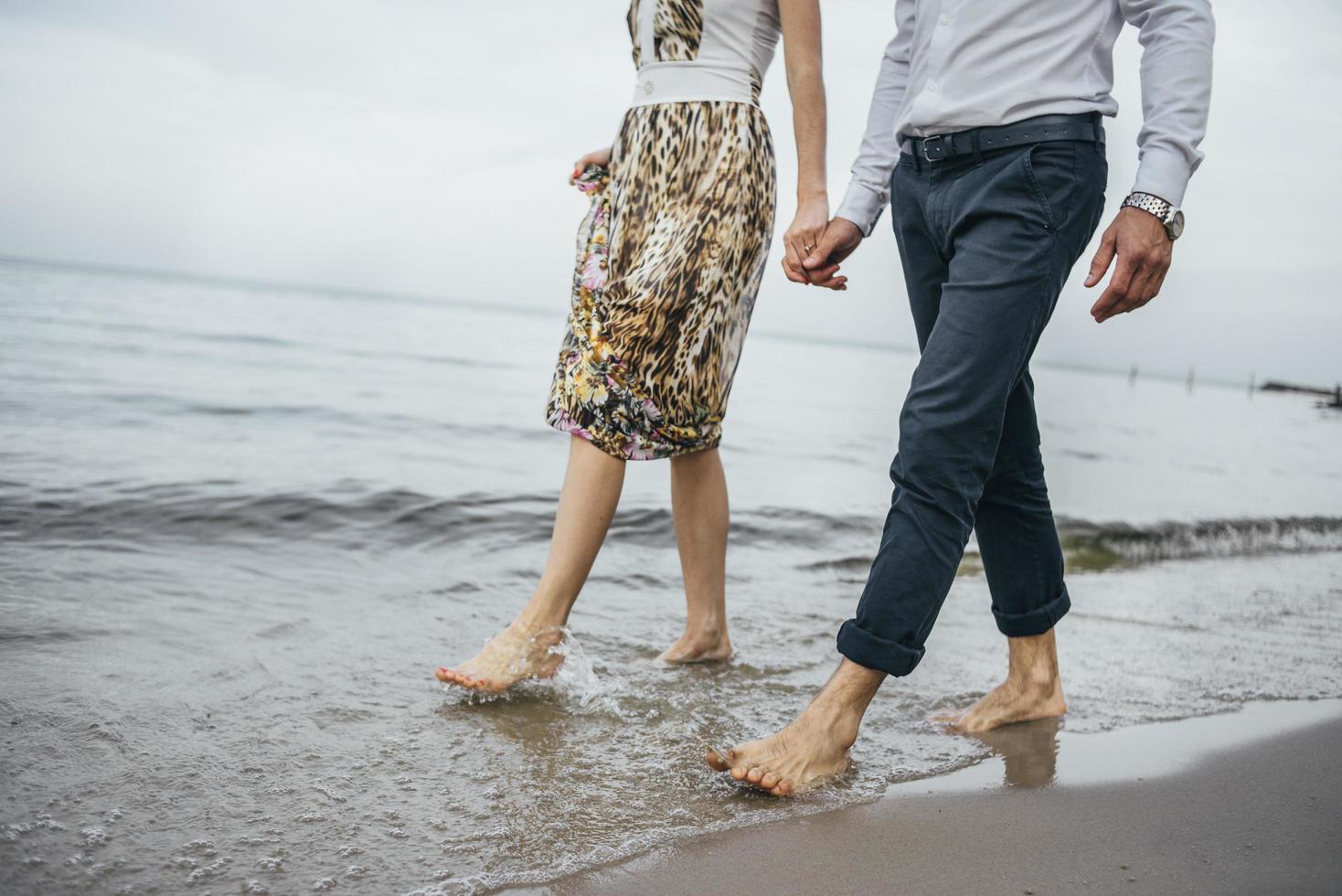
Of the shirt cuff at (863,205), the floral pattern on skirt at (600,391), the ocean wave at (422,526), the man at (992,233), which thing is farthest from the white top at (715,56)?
the ocean wave at (422,526)

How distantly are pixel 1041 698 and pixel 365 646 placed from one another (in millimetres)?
1798

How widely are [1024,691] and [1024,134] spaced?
4.17 feet

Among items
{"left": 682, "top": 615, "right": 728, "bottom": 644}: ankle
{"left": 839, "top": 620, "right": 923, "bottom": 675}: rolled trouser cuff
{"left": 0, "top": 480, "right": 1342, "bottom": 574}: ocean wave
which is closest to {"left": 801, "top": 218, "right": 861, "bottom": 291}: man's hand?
{"left": 839, "top": 620, "right": 923, "bottom": 675}: rolled trouser cuff

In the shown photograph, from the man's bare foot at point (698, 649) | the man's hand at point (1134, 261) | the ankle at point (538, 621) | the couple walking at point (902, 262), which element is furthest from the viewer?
the man's bare foot at point (698, 649)

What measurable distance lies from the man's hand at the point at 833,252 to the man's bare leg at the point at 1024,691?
96cm

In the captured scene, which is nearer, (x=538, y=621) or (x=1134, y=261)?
(x=1134, y=261)

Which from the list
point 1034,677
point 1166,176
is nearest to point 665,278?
point 1166,176

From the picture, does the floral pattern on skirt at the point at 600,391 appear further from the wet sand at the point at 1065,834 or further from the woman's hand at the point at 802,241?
the wet sand at the point at 1065,834

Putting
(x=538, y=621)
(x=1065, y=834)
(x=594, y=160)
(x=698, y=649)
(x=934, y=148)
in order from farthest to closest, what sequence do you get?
(x=698, y=649), (x=594, y=160), (x=538, y=621), (x=934, y=148), (x=1065, y=834)

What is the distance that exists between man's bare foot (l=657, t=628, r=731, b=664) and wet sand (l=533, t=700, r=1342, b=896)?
2.79ft

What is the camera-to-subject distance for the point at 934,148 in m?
1.92

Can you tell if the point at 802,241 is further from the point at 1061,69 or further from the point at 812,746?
the point at 812,746

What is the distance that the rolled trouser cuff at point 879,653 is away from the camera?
5.69ft

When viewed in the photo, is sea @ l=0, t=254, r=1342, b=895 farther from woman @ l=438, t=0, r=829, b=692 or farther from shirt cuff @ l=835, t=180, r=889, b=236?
shirt cuff @ l=835, t=180, r=889, b=236
